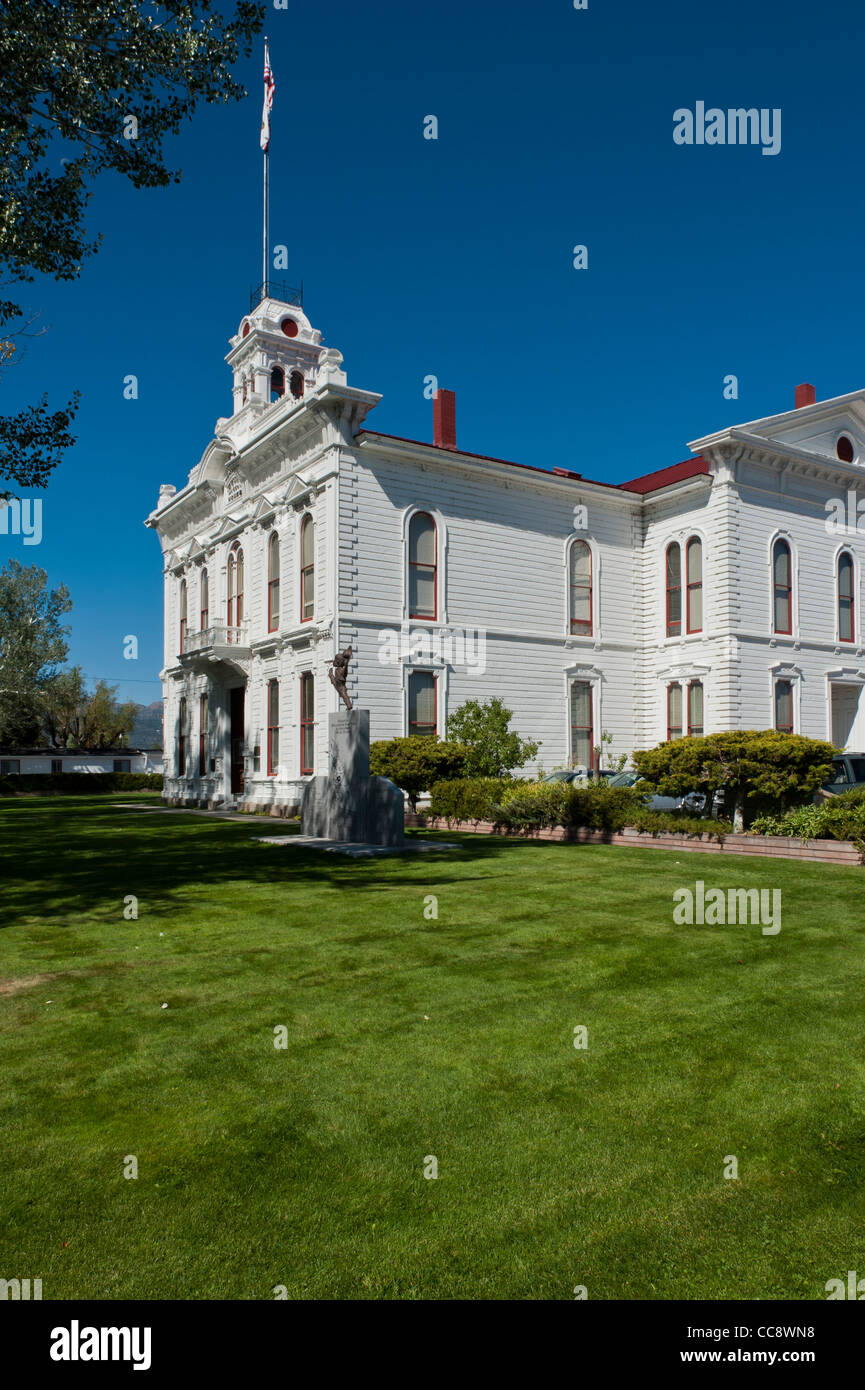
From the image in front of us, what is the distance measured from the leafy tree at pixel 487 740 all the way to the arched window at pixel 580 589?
7.10 meters

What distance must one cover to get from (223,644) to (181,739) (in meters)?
8.19

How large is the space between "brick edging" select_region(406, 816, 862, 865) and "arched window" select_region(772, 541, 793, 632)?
16.3m

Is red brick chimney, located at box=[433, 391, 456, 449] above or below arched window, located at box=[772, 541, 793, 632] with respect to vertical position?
above

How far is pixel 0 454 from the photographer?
16188 millimetres

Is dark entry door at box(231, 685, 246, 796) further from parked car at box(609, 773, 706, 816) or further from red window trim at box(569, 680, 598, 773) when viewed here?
parked car at box(609, 773, 706, 816)

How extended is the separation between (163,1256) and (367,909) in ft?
21.4

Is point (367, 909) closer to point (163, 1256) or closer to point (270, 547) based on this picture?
point (163, 1256)

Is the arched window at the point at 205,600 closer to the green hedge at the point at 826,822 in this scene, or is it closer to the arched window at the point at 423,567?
the arched window at the point at 423,567

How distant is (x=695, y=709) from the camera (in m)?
30.7

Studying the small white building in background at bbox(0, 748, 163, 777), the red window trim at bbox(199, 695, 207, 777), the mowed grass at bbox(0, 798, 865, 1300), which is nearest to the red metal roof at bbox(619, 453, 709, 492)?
the red window trim at bbox(199, 695, 207, 777)

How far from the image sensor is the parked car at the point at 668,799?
17969 mm

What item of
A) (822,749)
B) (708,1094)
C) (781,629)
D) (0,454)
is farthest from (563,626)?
(708,1094)

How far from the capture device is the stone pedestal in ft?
54.1

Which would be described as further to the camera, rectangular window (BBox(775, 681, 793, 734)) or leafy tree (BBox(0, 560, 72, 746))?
leafy tree (BBox(0, 560, 72, 746))
